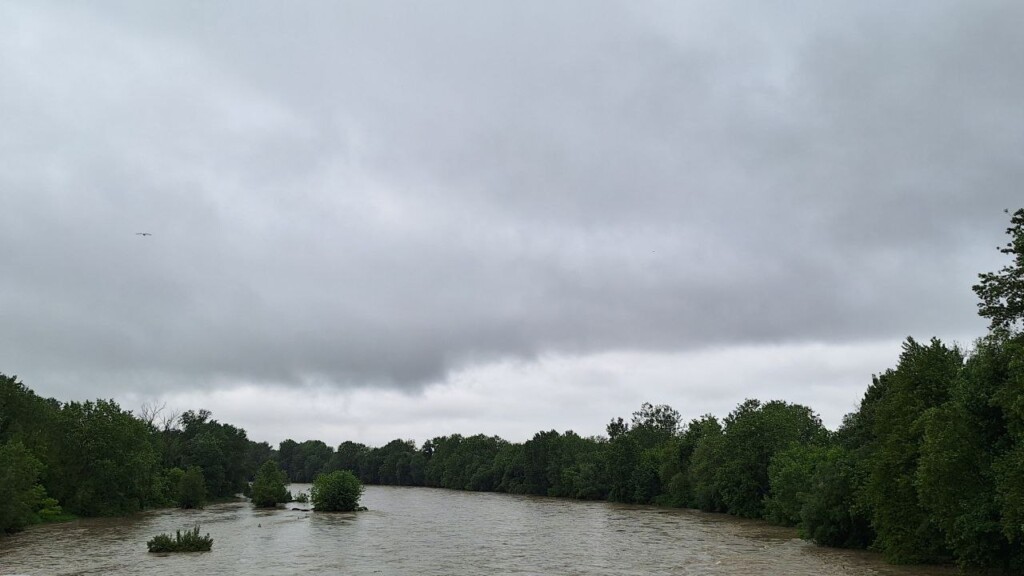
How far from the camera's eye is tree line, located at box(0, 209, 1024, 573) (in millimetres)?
30094

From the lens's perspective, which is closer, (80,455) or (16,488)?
(16,488)

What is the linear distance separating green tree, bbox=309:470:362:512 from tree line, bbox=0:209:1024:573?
20.8 meters

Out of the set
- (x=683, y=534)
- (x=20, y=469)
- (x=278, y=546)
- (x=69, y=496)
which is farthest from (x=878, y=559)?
(x=69, y=496)

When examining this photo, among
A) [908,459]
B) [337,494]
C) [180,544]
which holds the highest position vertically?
[908,459]

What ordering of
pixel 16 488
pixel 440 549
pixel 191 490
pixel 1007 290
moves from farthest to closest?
pixel 191 490
pixel 16 488
pixel 440 549
pixel 1007 290

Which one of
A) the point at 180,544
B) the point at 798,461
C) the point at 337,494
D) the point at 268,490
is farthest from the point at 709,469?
the point at 180,544

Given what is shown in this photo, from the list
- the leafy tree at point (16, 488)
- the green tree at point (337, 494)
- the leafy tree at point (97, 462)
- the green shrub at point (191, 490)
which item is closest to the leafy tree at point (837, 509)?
the leafy tree at point (16, 488)

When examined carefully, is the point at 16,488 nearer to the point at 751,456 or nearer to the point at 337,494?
the point at 337,494

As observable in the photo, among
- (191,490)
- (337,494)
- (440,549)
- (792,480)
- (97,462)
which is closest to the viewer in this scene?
(440,549)

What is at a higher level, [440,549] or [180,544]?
[180,544]

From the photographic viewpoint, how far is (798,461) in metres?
64.1

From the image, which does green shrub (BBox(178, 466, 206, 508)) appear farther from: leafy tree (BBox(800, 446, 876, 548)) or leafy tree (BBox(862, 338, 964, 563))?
leafy tree (BBox(862, 338, 964, 563))

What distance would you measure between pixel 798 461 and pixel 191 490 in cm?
7994

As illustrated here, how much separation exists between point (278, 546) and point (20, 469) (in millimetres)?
23028
